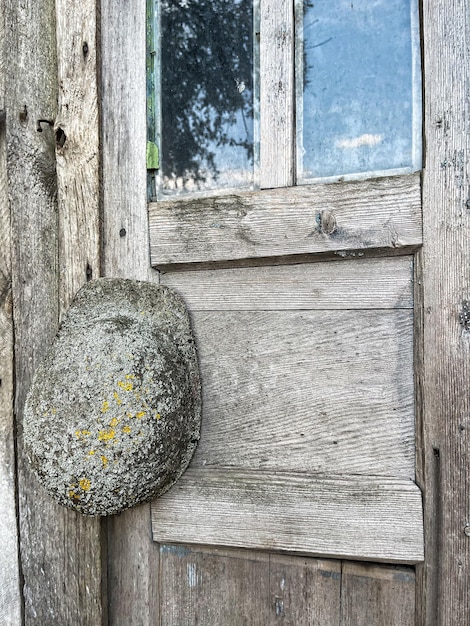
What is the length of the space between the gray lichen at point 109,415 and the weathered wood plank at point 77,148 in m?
0.15

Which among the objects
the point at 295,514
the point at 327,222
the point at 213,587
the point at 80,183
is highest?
the point at 80,183

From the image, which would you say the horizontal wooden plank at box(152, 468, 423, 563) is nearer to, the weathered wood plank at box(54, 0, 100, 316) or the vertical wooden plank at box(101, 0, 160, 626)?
the vertical wooden plank at box(101, 0, 160, 626)

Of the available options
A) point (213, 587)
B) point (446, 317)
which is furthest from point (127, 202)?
point (213, 587)

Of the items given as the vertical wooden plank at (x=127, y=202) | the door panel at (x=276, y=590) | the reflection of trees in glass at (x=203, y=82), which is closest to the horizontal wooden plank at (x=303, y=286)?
the vertical wooden plank at (x=127, y=202)

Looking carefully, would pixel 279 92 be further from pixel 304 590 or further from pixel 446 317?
pixel 304 590

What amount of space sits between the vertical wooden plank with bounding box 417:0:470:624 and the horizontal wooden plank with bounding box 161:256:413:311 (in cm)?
5

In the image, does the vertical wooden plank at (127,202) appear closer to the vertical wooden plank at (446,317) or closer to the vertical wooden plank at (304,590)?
the vertical wooden plank at (304,590)

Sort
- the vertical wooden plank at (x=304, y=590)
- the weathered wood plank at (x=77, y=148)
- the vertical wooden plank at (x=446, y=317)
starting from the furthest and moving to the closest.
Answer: the weathered wood plank at (x=77, y=148) < the vertical wooden plank at (x=304, y=590) < the vertical wooden plank at (x=446, y=317)

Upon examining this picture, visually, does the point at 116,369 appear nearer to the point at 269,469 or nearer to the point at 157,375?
the point at 157,375

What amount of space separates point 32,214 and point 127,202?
223 millimetres

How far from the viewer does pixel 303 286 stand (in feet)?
3.65

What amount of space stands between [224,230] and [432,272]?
393mm

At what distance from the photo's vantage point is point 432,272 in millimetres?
1025

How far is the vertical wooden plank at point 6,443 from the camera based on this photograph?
4.17 feet
